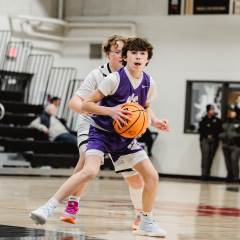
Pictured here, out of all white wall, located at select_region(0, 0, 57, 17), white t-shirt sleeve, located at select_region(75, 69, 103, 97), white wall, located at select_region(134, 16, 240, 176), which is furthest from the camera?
white wall, located at select_region(134, 16, 240, 176)

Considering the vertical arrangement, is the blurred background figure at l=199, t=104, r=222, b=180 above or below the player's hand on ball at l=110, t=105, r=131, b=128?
below

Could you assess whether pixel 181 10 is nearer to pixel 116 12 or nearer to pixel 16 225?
pixel 116 12

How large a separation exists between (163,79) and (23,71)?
3.65 metres

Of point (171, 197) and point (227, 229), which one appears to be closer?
point (227, 229)

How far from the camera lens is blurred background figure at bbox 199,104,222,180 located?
18.6 metres

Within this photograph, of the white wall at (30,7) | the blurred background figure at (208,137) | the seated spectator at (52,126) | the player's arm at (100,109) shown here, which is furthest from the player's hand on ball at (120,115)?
the white wall at (30,7)

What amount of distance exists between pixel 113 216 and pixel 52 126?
9.89 metres

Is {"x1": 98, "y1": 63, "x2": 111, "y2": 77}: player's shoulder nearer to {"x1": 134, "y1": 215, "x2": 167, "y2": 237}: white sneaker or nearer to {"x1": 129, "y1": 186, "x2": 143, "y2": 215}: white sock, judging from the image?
{"x1": 129, "y1": 186, "x2": 143, "y2": 215}: white sock

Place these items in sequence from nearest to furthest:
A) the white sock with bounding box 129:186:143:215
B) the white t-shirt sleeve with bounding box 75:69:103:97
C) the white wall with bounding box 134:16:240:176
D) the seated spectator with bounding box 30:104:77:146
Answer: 1. the white sock with bounding box 129:186:143:215
2. the white t-shirt sleeve with bounding box 75:69:103:97
3. the seated spectator with bounding box 30:104:77:146
4. the white wall with bounding box 134:16:240:176

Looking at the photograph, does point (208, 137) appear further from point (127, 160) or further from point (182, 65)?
point (127, 160)

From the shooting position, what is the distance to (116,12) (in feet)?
67.2

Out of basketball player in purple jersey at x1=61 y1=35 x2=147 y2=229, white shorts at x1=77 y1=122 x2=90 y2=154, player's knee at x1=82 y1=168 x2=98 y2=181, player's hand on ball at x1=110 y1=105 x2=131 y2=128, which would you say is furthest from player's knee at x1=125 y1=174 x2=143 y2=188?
player's hand on ball at x1=110 y1=105 x2=131 y2=128

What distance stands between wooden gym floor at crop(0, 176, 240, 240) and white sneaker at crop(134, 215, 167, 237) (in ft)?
0.31

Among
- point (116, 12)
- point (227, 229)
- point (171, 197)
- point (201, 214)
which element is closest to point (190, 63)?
point (116, 12)
